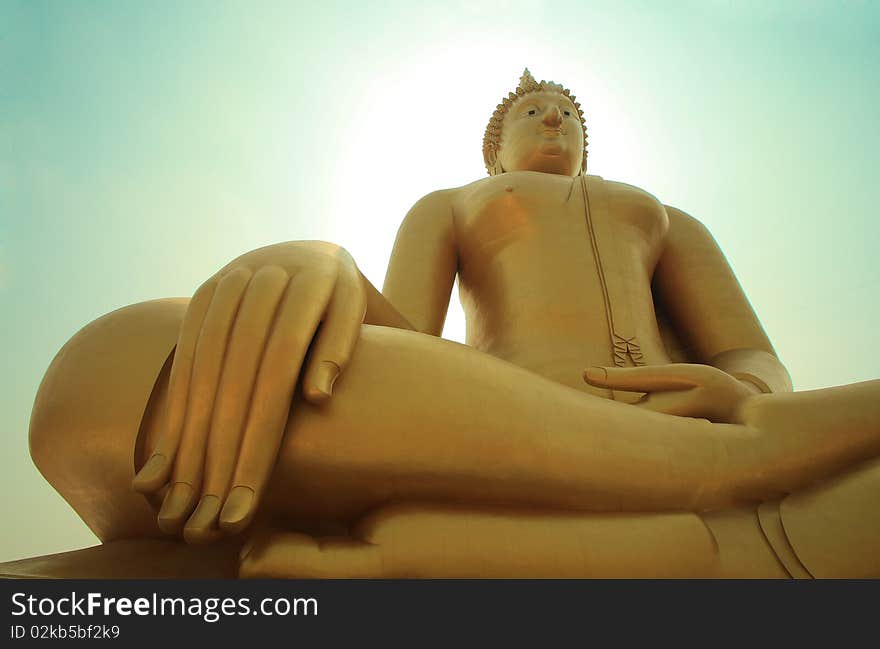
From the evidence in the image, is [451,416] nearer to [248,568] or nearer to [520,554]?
[520,554]

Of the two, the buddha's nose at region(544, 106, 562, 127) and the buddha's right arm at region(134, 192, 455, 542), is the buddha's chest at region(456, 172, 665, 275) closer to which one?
the buddha's nose at region(544, 106, 562, 127)

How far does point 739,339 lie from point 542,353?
0.92 m

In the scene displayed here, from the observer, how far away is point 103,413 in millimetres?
2043

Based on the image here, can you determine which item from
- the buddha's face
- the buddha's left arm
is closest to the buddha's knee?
the buddha's left arm

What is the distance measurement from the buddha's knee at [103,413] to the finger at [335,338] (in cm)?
43

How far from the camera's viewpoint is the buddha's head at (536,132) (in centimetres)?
423

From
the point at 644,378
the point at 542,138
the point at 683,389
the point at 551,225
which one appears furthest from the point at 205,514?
the point at 542,138

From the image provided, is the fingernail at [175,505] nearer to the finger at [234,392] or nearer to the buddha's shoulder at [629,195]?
the finger at [234,392]

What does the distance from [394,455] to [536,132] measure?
107 inches

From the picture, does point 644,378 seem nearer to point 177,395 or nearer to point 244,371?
point 244,371

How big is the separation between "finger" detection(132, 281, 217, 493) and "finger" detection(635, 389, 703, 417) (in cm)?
126

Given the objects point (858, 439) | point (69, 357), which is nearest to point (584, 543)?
point (858, 439)

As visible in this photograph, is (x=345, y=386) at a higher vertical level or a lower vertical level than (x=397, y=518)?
higher

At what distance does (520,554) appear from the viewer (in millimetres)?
1905
